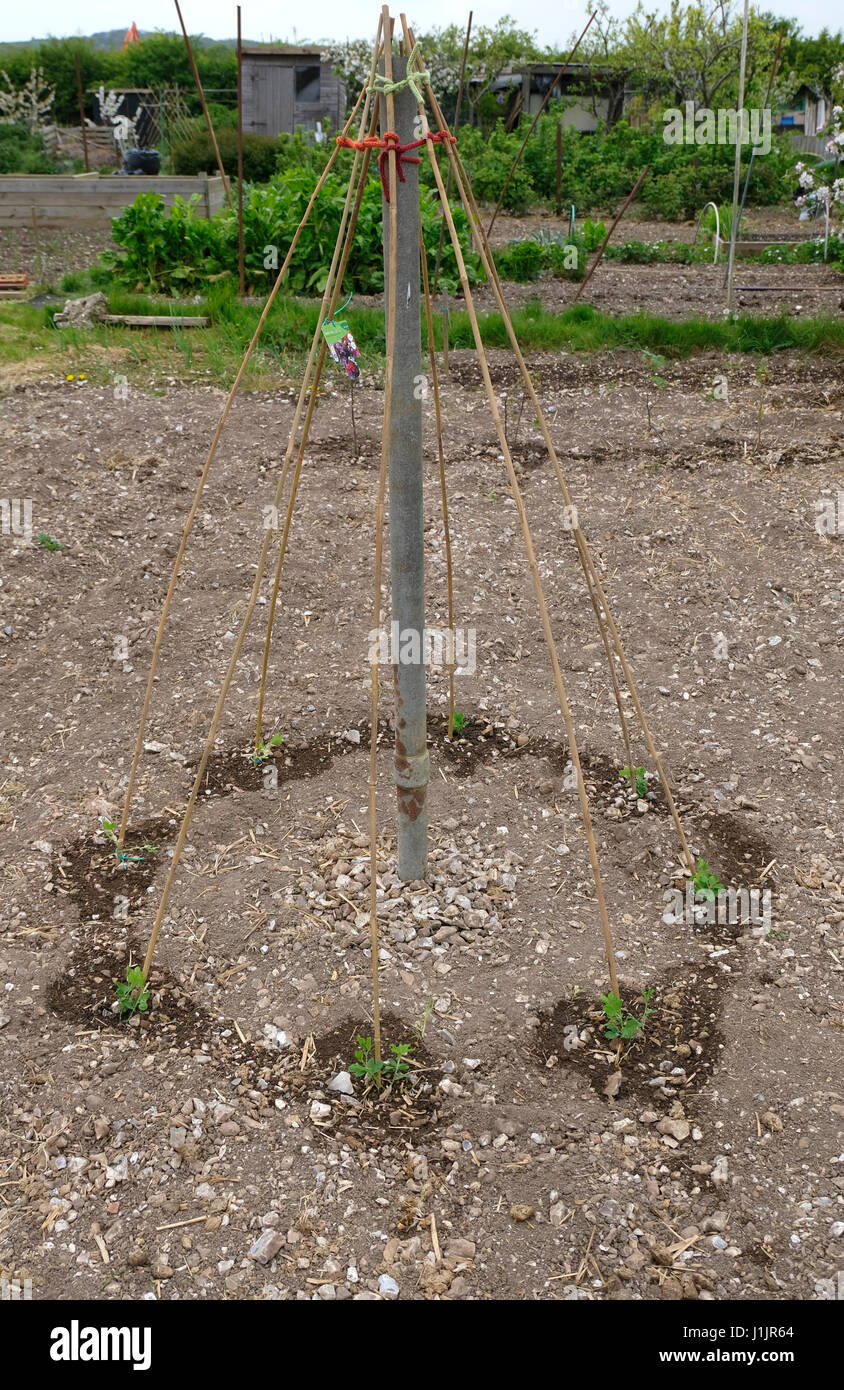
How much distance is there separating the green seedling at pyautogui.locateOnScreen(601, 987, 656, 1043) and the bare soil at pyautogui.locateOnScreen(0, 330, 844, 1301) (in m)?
0.06

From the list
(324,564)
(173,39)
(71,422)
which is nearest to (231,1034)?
(324,564)

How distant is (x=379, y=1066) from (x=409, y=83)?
220 cm

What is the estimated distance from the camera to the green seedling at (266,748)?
3709 millimetres

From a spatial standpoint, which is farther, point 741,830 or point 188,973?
point 741,830

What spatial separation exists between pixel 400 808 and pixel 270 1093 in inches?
34.0

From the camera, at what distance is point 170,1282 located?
2.09 m

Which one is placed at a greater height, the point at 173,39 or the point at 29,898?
the point at 173,39

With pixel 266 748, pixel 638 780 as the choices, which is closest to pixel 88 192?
pixel 266 748

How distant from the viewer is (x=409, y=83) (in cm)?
221

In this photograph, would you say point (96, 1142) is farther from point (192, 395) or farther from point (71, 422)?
point (192, 395)

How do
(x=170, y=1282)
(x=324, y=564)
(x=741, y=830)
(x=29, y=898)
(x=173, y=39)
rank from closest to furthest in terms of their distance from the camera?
(x=170, y=1282) < (x=29, y=898) < (x=741, y=830) < (x=324, y=564) < (x=173, y=39)

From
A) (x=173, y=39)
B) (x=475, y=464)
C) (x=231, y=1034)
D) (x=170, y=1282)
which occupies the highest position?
(x=173, y=39)
